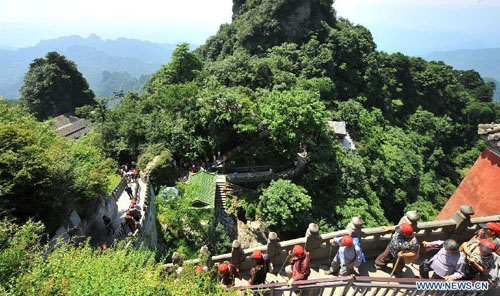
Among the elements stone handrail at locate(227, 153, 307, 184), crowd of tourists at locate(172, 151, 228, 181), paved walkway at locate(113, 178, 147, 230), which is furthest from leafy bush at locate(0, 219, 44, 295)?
stone handrail at locate(227, 153, 307, 184)

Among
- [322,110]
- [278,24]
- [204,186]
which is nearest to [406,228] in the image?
[204,186]

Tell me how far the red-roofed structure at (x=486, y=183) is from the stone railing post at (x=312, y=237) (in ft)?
22.2

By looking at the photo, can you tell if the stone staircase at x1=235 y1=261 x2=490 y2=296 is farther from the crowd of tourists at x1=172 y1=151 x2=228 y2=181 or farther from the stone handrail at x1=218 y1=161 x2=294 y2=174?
the crowd of tourists at x1=172 y1=151 x2=228 y2=181

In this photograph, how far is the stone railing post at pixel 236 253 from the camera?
8.72 meters

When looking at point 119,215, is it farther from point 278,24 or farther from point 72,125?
point 278,24

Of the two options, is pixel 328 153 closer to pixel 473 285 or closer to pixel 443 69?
pixel 473 285

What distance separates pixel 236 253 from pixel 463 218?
25.3 feet

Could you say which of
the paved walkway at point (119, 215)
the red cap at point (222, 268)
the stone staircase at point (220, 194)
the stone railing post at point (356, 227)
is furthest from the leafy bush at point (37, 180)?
the stone railing post at point (356, 227)

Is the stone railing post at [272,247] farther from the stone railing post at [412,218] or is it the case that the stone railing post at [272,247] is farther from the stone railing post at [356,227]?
the stone railing post at [412,218]

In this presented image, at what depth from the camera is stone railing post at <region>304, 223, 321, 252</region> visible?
26.9 ft

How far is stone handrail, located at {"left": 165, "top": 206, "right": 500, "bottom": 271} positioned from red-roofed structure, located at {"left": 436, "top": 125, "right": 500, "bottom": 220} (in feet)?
2.67

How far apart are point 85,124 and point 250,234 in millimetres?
46802

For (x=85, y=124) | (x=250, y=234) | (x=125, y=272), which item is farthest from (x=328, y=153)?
(x=85, y=124)

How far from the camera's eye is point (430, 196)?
37.4 metres
